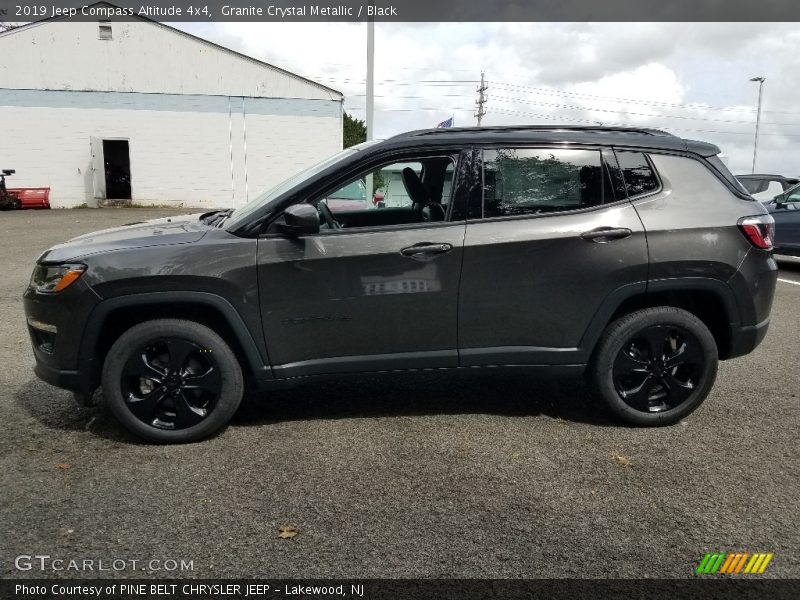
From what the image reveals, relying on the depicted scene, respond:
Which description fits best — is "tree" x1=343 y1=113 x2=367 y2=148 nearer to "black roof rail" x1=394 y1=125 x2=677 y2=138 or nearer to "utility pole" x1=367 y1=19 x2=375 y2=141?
"utility pole" x1=367 y1=19 x2=375 y2=141

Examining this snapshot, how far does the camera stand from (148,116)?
84.5 feet

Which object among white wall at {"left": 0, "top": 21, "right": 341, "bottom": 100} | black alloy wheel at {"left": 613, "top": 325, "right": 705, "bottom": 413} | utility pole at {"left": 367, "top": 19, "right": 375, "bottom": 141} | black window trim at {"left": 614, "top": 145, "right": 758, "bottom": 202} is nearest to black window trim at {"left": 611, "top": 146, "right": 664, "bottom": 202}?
black window trim at {"left": 614, "top": 145, "right": 758, "bottom": 202}

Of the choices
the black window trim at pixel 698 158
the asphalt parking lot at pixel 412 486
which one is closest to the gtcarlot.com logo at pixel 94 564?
the asphalt parking lot at pixel 412 486

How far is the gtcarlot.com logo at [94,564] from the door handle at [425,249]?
1904 millimetres

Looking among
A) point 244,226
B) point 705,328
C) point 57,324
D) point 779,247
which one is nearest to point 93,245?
point 57,324

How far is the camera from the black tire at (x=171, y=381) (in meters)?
3.42

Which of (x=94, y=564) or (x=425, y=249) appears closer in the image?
(x=94, y=564)

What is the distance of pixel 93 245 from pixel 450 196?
210 cm

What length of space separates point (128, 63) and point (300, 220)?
1023 inches

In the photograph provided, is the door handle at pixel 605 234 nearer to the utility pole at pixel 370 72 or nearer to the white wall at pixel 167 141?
the utility pole at pixel 370 72

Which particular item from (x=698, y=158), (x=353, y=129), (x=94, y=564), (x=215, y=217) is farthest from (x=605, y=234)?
(x=353, y=129)

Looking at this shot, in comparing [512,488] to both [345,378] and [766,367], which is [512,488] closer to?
[345,378]

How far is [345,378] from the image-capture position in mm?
3623

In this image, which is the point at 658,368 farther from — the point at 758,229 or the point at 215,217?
the point at 215,217
